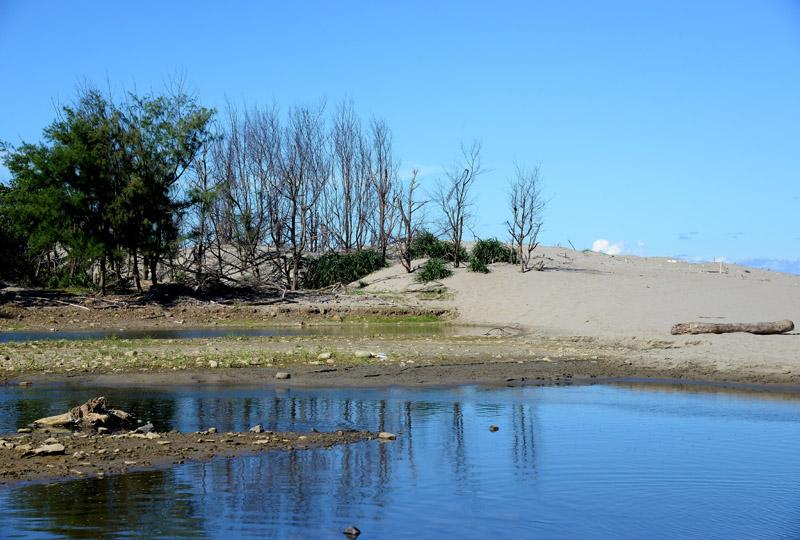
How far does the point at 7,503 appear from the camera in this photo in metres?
7.86

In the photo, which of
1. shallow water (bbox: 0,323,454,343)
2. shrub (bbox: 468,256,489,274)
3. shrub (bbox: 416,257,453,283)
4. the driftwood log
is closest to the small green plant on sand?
shrub (bbox: 468,256,489,274)

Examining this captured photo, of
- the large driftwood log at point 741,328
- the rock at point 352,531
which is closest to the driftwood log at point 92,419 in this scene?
the rock at point 352,531

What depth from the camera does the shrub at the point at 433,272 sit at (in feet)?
125

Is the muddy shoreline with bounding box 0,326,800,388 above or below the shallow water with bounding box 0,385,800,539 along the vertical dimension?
above

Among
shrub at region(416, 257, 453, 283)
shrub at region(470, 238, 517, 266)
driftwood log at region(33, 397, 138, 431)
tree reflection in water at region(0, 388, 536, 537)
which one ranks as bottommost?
tree reflection in water at region(0, 388, 536, 537)

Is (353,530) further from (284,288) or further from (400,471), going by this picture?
(284,288)

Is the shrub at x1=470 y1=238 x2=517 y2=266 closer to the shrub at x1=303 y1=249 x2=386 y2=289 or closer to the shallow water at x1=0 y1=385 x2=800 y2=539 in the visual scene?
the shrub at x1=303 y1=249 x2=386 y2=289

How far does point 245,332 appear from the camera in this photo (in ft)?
89.1

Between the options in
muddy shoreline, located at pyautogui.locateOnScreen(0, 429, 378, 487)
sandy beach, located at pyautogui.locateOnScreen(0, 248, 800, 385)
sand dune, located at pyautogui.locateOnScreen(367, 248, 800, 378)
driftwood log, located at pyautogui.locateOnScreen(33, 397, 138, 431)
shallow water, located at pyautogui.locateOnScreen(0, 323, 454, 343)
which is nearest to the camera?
muddy shoreline, located at pyautogui.locateOnScreen(0, 429, 378, 487)

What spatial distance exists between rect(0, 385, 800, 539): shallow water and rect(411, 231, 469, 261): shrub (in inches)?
→ 1118

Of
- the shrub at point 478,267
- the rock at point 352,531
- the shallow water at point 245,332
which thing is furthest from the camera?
the shrub at point 478,267

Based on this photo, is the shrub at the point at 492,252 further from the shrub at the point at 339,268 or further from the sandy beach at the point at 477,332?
the shrub at the point at 339,268

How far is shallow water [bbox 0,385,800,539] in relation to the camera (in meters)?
7.62

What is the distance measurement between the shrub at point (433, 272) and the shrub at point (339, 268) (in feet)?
16.2
